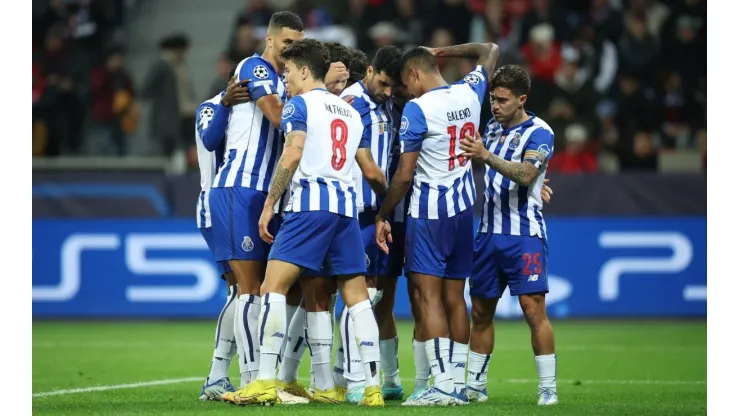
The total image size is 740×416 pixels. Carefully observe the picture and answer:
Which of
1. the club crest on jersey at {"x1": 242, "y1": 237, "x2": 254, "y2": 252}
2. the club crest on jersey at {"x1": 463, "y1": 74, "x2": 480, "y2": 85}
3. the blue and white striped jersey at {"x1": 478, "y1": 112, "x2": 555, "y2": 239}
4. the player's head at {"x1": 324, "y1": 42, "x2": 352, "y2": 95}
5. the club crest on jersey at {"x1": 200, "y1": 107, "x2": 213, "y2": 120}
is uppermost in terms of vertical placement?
the player's head at {"x1": 324, "y1": 42, "x2": 352, "y2": 95}

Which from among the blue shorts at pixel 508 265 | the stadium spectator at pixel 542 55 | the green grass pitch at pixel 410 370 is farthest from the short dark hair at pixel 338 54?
the stadium spectator at pixel 542 55

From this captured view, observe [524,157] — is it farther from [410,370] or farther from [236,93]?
[410,370]

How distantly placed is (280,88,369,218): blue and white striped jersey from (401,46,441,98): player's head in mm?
771

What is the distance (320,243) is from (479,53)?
7.00 ft

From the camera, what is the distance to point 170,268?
13.7 m

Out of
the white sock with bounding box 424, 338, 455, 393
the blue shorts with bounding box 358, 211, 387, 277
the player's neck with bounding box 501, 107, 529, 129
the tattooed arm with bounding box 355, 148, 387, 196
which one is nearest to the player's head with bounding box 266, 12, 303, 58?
the tattooed arm with bounding box 355, 148, 387, 196

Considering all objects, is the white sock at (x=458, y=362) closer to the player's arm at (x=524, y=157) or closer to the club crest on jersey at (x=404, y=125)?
the player's arm at (x=524, y=157)

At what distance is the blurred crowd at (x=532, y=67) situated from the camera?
1554cm

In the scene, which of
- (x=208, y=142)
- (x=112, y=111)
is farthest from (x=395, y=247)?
(x=112, y=111)

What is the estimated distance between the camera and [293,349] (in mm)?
7555

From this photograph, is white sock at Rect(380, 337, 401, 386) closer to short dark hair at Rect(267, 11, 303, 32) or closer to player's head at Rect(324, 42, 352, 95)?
player's head at Rect(324, 42, 352, 95)

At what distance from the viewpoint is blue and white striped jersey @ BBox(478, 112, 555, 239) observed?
299 inches
